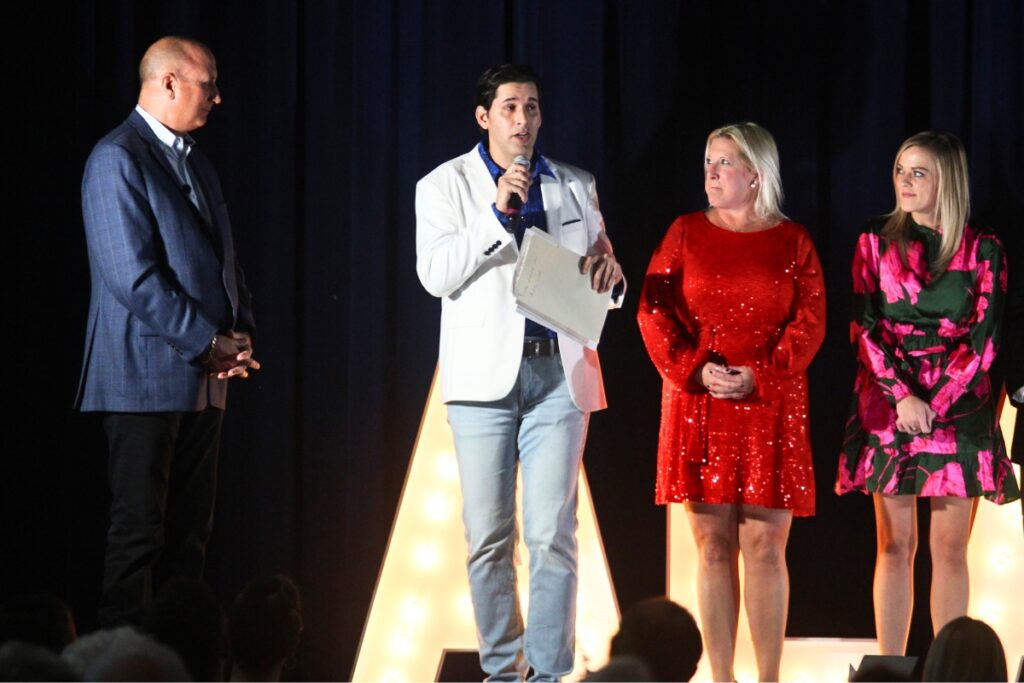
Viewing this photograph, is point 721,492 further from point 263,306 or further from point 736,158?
point 263,306

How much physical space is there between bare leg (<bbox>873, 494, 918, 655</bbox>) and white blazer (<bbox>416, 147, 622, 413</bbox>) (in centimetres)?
90

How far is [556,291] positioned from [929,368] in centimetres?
114

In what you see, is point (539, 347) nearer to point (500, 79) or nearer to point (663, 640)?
point (500, 79)

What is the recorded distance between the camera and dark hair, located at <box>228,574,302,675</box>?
199cm

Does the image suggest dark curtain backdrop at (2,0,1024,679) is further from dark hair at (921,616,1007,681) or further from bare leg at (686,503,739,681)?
dark hair at (921,616,1007,681)

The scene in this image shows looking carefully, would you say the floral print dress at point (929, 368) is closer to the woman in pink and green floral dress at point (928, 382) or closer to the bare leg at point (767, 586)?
the woman in pink and green floral dress at point (928, 382)

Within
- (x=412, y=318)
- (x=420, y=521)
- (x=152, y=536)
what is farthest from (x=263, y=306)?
(x=152, y=536)

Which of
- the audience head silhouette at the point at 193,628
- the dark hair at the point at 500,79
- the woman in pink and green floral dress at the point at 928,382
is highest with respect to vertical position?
the dark hair at the point at 500,79

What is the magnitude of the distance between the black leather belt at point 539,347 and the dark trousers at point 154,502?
2.61 feet

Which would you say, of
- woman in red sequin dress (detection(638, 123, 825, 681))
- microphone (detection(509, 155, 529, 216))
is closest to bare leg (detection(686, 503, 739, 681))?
woman in red sequin dress (detection(638, 123, 825, 681))

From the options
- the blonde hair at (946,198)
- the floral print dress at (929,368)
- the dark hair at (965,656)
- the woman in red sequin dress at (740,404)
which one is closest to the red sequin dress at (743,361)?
the woman in red sequin dress at (740,404)

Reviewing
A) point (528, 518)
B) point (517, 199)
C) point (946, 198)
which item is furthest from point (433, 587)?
point (946, 198)

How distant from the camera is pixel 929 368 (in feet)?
11.6

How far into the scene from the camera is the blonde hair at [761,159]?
3500 mm
